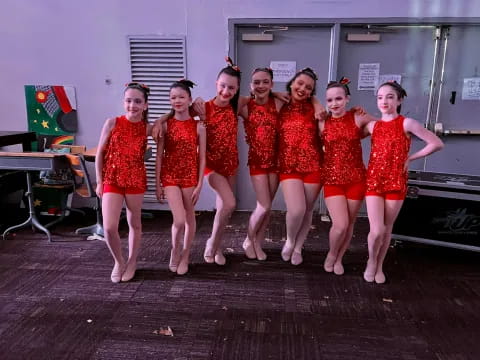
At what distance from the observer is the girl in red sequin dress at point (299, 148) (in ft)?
8.71

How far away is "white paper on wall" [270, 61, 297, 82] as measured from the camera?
4.10 metres

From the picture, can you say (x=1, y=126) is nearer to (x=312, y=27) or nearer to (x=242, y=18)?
(x=242, y=18)

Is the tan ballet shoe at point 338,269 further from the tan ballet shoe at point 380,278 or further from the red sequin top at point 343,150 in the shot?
the red sequin top at point 343,150

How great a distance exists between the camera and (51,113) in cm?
424

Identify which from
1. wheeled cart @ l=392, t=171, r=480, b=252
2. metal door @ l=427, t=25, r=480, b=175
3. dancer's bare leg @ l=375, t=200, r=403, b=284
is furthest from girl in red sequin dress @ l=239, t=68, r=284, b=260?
metal door @ l=427, t=25, r=480, b=175

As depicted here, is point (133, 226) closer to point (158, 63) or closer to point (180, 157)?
point (180, 157)

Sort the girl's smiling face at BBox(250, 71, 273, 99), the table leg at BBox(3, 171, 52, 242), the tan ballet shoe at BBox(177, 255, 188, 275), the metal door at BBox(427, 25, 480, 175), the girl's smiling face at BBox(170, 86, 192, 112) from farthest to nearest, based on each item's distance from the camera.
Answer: the metal door at BBox(427, 25, 480, 175), the table leg at BBox(3, 171, 52, 242), the tan ballet shoe at BBox(177, 255, 188, 275), the girl's smiling face at BBox(250, 71, 273, 99), the girl's smiling face at BBox(170, 86, 192, 112)

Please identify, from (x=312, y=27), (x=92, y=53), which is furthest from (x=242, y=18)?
(x=92, y=53)

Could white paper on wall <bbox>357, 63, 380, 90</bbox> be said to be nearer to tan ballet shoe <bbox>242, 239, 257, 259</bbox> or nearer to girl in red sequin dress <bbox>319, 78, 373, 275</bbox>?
girl in red sequin dress <bbox>319, 78, 373, 275</bbox>

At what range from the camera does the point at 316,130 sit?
Answer: 8.87ft

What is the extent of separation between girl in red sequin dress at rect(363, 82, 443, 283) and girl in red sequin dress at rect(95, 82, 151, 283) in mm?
1555

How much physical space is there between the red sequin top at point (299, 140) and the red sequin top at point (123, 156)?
102 centimetres

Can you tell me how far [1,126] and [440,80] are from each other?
16.3 feet

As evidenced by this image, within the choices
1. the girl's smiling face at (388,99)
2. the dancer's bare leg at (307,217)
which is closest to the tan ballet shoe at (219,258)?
the dancer's bare leg at (307,217)
